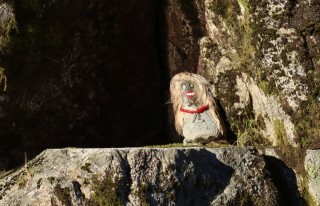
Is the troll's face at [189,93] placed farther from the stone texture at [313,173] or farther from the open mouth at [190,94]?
the stone texture at [313,173]

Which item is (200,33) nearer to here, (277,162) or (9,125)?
(277,162)

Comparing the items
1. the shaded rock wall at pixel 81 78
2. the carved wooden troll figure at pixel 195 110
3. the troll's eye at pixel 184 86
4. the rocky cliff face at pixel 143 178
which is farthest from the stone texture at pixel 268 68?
the shaded rock wall at pixel 81 78

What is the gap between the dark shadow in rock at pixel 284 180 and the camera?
194 inches

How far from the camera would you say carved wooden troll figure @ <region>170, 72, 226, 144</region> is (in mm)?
5312

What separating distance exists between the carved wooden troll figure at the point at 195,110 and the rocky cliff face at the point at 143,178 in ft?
1.81

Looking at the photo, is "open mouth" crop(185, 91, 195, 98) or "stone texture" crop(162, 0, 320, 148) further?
"open mouth" crop(185, 91, 195, 98)

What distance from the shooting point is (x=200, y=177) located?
14.8ft

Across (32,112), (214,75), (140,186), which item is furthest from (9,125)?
(214,75)

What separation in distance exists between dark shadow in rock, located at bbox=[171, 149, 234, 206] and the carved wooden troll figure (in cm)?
65

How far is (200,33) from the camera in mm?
5914

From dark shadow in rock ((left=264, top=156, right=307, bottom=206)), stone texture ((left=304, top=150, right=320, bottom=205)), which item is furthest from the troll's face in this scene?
stone texture ((left=304, top=150, right=320, bottom=205))

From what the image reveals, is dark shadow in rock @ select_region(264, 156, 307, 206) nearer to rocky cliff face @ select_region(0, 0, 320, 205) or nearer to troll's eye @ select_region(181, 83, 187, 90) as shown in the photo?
rocky cliff face @ select_region(0, 0, 320, 205)

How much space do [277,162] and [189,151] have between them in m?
0.82

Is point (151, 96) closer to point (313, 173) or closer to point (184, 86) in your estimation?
point (184, 86)
